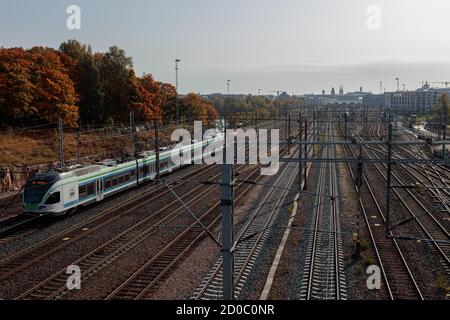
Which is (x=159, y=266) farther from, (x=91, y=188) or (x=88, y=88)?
(x=88, y=88)

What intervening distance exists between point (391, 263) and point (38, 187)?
13806 mm

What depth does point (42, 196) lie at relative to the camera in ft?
60.9

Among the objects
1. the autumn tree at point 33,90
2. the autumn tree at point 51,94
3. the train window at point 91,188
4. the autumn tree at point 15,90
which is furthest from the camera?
the autumn tree at point 51,94

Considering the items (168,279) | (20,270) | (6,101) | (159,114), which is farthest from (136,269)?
(159,114)

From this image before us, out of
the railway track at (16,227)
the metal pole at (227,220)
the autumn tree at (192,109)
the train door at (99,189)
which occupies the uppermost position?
the autumn tree at (192,109)

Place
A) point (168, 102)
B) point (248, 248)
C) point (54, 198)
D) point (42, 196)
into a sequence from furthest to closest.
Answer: point (168, 102), point (54, 198), point (42, 196), point (248, 248)

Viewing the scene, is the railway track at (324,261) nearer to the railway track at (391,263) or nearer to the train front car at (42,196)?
the railway track at (391,263)

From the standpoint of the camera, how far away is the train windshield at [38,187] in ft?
61.2

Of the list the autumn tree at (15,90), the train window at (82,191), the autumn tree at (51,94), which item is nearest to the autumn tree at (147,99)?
the autumn tree at (51,94)

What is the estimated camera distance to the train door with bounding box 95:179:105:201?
2204 centimetres

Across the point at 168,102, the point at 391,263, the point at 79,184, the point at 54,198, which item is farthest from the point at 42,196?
the point at 168,102

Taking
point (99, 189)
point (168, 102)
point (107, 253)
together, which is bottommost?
point (107, 253)
